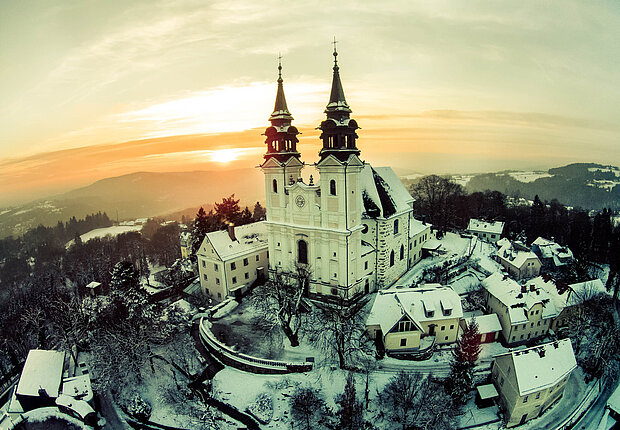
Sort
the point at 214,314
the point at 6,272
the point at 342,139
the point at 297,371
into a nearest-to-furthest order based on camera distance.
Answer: the point at 297,371, the point at 342,139, the point at 214,314, the point at 6,272

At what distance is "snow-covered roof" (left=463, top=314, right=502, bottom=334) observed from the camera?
109 ft

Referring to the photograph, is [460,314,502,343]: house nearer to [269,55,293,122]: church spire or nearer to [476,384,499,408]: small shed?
[476,384,499,408]: small shed

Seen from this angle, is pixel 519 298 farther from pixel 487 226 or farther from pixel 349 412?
pixel 487 226

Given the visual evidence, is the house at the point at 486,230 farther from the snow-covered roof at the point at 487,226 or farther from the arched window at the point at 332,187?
the arched window at the point at 332,187

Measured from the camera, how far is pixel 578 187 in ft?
493

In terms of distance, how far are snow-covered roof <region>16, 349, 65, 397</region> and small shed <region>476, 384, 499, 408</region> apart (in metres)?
36.3

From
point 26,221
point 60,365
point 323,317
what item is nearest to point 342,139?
point 323,317

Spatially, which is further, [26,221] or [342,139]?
[26,221]

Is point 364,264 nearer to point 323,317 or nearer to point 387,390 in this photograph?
point 323,317

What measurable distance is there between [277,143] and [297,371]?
81.3 feet

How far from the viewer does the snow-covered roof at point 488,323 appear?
109 ft

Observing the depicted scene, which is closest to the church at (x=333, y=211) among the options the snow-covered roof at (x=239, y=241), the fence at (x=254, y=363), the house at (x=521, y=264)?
the snow-covered roof at (x=239, y=241)

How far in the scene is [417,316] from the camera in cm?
3062

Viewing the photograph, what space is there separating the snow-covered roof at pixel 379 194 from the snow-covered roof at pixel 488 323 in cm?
1507
